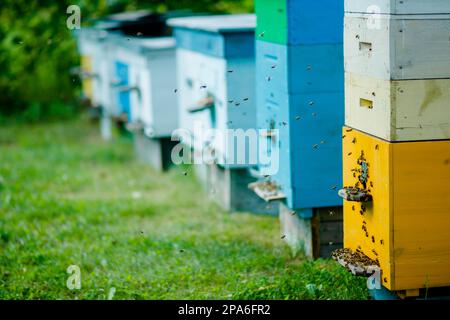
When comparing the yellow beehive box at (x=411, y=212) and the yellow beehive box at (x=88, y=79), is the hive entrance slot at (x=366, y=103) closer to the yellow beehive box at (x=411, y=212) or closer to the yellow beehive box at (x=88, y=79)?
the yellow beehive box at (x=411, y=212)

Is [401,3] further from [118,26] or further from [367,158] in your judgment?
[118,26]

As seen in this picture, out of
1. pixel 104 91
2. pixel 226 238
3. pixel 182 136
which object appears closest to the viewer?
pixel 226 238

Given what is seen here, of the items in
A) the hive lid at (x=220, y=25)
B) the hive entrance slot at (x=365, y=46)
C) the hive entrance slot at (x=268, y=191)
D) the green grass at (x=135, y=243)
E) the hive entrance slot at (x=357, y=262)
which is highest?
the hive lid at (x=220, y=25)

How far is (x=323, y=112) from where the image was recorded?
477 centimetres

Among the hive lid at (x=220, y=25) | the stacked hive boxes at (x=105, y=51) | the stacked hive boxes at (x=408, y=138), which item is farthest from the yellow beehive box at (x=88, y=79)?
the stacked hive boxes at (x=408, y=138)

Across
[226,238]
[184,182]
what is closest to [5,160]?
[184,182]

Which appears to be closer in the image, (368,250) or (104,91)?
(368,250)

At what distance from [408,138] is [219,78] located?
2.84 m

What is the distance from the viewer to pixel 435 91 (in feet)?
11.2

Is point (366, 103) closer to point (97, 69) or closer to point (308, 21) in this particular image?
point (308, 21)

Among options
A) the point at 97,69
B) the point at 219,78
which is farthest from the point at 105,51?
the point at 219,78

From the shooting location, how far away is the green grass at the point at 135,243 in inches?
176

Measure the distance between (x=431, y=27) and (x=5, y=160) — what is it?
22.4ft

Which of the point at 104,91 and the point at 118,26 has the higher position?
the point at 118,26
